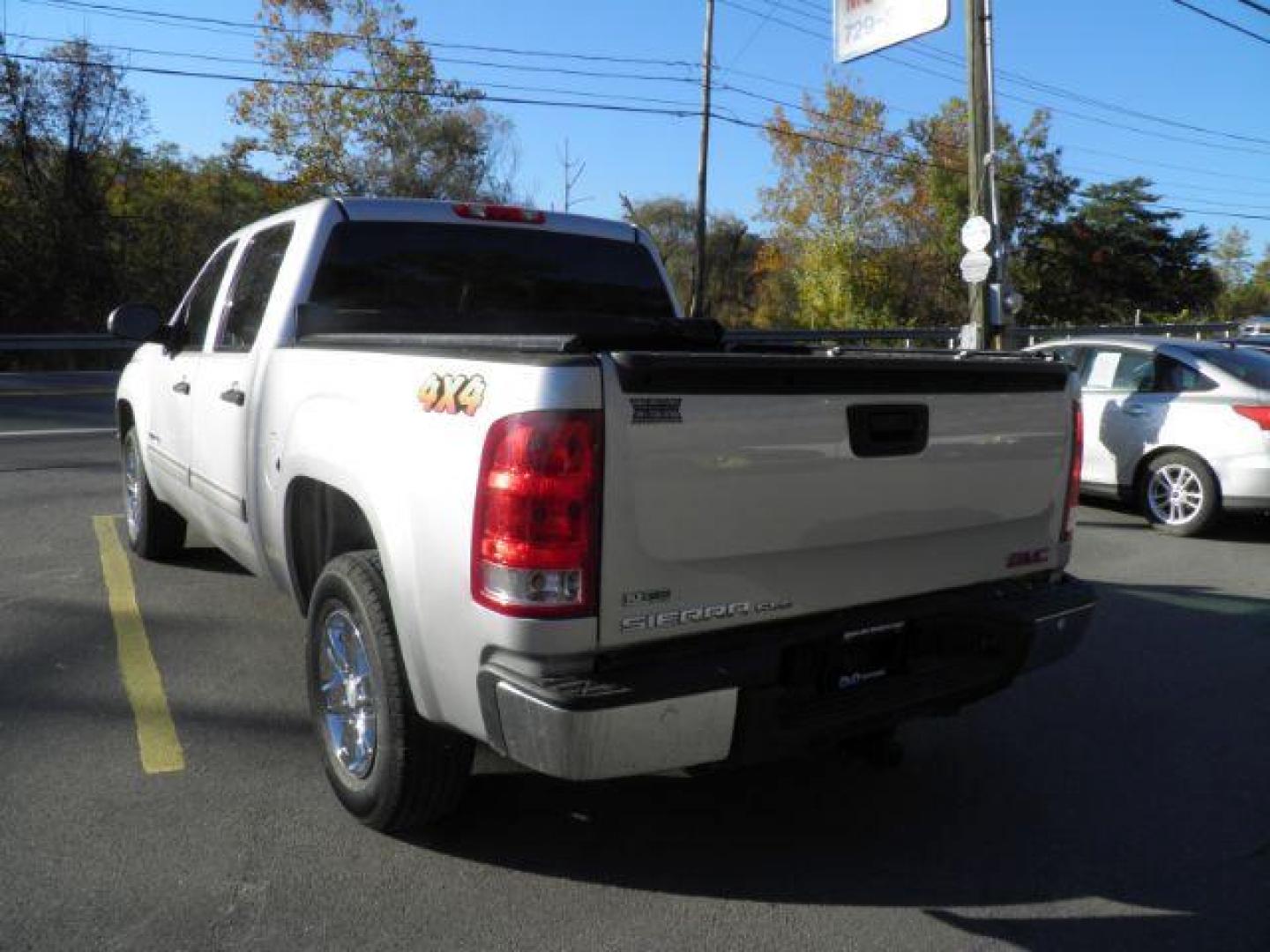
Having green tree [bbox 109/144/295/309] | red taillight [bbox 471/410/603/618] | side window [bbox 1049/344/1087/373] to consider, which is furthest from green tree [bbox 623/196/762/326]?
red taillight [bbox 471/410/603/618]

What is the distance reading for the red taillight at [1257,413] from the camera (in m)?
7.63

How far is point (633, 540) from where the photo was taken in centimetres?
246

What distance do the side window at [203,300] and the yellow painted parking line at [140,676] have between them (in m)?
1.40

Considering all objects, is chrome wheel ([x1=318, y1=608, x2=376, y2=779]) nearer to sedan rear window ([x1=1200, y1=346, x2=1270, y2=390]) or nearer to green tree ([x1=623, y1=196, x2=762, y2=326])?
sedan rear window ([x1=1200, y1=346, x2=1270, y2=390])

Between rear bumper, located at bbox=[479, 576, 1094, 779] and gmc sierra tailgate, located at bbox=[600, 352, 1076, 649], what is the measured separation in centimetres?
7

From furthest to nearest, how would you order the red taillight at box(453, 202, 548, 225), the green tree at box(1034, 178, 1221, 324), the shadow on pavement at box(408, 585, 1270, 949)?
the green tree at box(1034, 178, 1221, 324), the red taillight at box(453, 202, 548, 225), the shadow on pavement at box(408, 585, 1270, 949)

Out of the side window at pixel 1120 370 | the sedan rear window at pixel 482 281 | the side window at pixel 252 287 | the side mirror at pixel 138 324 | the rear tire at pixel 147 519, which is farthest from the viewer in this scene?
the side window at pixel 1120 370

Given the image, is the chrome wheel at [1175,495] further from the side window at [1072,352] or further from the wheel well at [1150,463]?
the side window at [1072,352]

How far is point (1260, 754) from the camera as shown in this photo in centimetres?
392

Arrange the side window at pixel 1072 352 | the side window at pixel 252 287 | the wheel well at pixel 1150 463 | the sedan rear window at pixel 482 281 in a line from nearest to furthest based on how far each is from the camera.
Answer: the sedan rear window at pixel 482 281
the side window at pixel 252 287
the wheel well at pixel 1150 463
the side window at pixel 1072 352

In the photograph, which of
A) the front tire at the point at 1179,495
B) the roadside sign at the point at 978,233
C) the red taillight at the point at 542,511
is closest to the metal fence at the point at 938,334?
the roadside sign at the point at 978,233

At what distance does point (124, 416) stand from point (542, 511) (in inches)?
203

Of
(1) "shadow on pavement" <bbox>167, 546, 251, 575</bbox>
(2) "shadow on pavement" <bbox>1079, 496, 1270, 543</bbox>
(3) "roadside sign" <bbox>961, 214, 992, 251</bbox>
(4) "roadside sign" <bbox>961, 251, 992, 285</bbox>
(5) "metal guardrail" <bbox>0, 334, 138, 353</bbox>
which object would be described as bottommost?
(1) "shadow on pavement" <bbox>167, 546, 251, 575</bbox>

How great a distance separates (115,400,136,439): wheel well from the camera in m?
6.49
